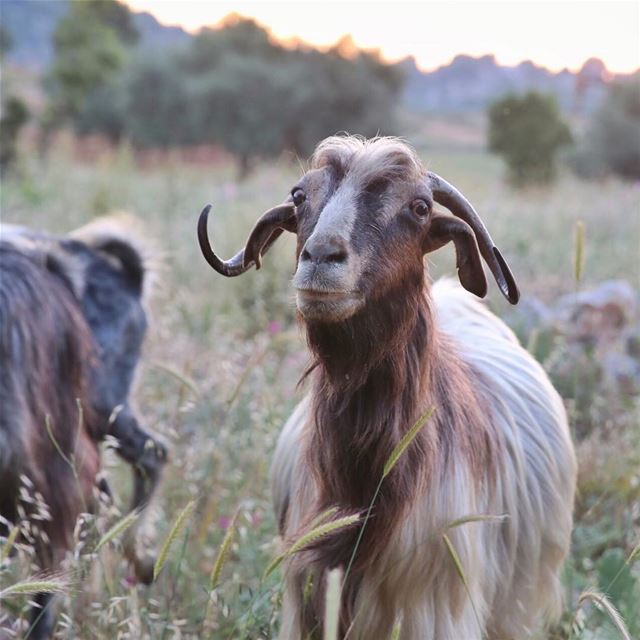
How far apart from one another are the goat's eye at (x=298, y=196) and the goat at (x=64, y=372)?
1.24 metres

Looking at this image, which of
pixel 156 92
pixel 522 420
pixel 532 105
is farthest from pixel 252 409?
pixel 156 92

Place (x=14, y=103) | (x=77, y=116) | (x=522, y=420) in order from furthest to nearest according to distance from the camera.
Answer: (x=77, y=116) → (x=14, y=103) → (x=522, y=420)

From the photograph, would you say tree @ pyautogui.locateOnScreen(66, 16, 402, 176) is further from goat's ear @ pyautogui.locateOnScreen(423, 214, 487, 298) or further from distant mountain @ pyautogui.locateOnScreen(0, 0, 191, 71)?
distant mountain @ pyautogui.locateOnScreen(0, 0, 191, 71)

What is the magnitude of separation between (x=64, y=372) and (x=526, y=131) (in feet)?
89.0

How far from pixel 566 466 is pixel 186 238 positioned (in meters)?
6.58

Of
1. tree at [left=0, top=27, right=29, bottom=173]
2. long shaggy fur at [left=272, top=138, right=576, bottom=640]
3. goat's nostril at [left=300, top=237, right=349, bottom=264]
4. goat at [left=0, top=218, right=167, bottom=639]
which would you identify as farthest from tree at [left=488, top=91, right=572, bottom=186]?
goat's nostril at [left=300, top=237, right=349, bottom=264]

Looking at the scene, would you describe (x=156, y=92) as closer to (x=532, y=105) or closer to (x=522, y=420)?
(x=532, y=105)

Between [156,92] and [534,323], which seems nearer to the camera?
[534,323]

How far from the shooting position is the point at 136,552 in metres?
4.17

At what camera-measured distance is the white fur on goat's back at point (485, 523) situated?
2.76 m

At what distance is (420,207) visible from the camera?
2.60 metres

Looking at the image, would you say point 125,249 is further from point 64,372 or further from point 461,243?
point 461,243

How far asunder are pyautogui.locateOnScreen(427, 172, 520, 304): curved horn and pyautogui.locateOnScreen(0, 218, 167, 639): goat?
1552 millimetres

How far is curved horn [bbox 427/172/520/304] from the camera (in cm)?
266
